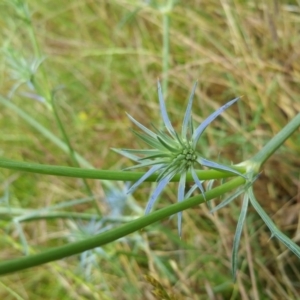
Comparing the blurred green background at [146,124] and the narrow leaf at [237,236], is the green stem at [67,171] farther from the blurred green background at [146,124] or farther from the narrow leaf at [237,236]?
the blurred green background at [146,124]

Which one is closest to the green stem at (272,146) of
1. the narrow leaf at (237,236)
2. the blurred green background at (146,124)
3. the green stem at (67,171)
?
the narrow leaf at (237,236)

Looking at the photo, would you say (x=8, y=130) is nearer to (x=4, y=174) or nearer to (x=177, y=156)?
(x=4, y=174)

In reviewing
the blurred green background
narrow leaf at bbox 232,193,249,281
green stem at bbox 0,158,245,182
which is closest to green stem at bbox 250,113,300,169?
narrow leaf at bbox 232,193,249,281

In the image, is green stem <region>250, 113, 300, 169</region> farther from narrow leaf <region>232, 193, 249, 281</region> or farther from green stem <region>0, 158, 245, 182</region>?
green stem <region>0, 158, 245, 182</region>

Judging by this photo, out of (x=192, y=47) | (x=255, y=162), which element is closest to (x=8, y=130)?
(x=192, y=47)

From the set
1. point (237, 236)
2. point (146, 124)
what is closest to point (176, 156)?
point (237, 236)
